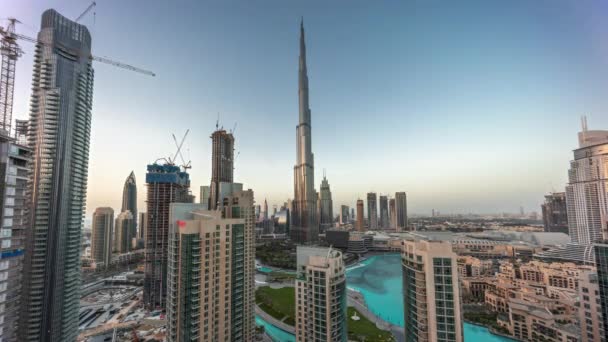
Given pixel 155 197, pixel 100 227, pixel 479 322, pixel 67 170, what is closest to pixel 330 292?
pixel 479 322

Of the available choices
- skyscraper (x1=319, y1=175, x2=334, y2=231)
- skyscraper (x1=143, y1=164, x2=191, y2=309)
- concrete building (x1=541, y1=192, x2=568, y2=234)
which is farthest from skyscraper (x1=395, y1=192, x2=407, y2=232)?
skyscraper (x1=143, y1=164, x2=191, y2=309)

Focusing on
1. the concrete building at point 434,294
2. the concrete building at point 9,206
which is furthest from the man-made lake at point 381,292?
the concrete building at point 9,206

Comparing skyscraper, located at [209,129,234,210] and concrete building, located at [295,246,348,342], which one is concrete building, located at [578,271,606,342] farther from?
skyscraper, located at [209,129,234,210]

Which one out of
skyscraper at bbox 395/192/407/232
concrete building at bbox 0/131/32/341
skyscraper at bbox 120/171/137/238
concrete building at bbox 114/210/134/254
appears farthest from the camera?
skyscraper at bbox 395/192/407/232

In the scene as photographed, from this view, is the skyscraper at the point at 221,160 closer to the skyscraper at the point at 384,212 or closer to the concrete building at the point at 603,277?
the concrete building at the point at 603,277

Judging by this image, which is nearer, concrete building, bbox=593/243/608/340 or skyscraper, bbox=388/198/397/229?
concrete building, bbox=593/243/608/340
